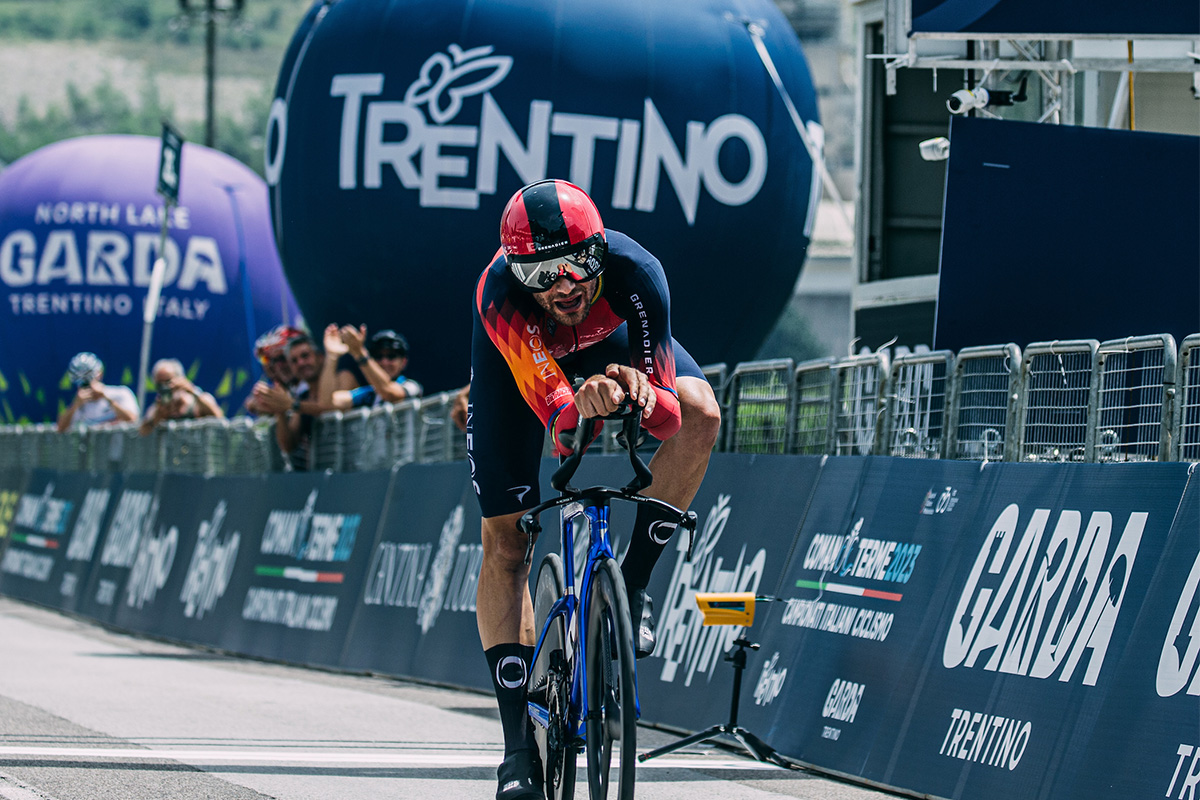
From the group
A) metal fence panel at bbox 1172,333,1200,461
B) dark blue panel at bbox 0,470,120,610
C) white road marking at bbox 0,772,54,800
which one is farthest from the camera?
dark blue panel at bbox 0,470,120,610

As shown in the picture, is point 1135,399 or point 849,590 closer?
point 1135,399

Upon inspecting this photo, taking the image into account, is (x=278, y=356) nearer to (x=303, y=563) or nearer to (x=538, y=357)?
(x=303, y=563)

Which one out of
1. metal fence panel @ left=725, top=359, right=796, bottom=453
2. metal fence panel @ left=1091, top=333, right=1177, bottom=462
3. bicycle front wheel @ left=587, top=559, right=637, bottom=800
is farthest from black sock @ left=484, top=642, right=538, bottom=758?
metal fence panel @ left=725, top=359, right=796, bottom=453

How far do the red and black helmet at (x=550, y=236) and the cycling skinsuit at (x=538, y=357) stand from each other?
4.6 inches

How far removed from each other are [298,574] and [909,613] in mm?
7307

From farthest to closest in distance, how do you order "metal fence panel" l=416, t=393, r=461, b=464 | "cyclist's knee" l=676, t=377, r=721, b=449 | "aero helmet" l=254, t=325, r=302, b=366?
1. "aero helmet" l=254, t=325, r=302, b=366
2. "metal fence panel" l=416, t=393, r=461, b=464
3. "cyclist's knee" l=676, t=377, r=721, b=449

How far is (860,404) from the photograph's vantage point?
25.8 ft

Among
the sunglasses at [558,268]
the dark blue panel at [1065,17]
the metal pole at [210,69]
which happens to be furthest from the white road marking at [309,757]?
the metal pole at [210,69]

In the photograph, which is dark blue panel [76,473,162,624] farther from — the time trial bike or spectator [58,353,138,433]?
the time trial bike

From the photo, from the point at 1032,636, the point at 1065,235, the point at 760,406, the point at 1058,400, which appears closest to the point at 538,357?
the point at 1032,636

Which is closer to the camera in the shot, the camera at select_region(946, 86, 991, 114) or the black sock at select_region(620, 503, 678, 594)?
the black sock at select_region(620, 503, 678, 594)

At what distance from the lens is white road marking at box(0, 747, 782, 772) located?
6.65 meters

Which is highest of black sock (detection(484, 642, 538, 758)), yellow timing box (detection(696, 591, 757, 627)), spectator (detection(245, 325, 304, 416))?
spectator (detection(245, 325, 304, 416))

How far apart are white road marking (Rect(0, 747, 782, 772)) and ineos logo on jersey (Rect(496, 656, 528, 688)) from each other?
165cm
